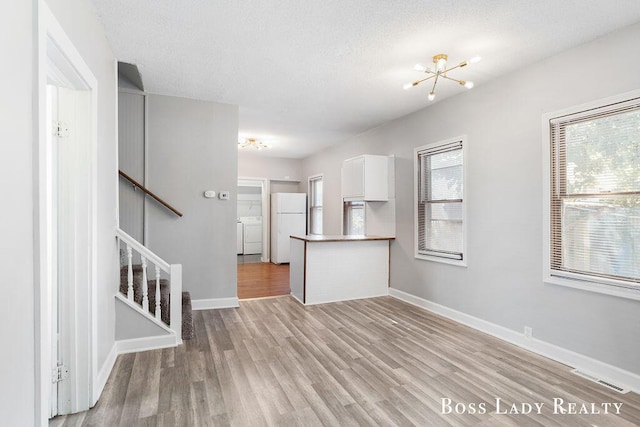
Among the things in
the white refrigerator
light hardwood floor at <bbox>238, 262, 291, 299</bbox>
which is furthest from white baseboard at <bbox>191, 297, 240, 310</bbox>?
the white refrigerator

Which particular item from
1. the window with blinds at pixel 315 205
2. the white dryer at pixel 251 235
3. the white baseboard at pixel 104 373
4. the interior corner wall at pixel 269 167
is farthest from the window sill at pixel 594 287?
the white dryer at pixel 251 235

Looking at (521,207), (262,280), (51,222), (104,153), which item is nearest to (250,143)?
(262,280)

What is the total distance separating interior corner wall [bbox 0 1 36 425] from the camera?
102cm

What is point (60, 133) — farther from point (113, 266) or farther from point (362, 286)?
point (362, 286)

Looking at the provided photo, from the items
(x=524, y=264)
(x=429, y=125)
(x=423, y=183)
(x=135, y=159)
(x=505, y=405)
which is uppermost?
(x=429, y=125)

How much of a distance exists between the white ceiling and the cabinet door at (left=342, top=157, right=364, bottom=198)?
3.93ft

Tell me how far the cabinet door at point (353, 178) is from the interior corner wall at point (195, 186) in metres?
1.87

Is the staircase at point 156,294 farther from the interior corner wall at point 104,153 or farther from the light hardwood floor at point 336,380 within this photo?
Result: the light hardwood floor at point 336,380

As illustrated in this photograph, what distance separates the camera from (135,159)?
3.89m

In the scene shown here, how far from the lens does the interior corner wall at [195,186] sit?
3.98 meters

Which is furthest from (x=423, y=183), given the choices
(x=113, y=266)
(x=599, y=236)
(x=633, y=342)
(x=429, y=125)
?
(x=113, y=266)

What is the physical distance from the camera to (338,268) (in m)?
4.59

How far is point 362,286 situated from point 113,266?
321cm

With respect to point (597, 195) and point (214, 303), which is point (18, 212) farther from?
point (597, 195)
